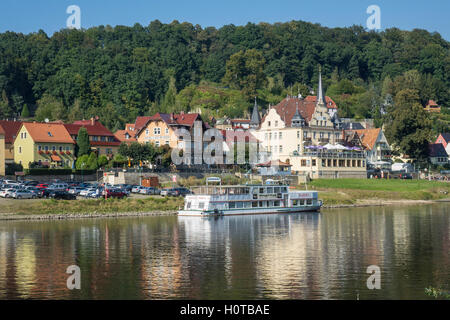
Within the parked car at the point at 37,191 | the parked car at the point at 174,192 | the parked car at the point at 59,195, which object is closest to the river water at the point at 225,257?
the parked car at the point at 59,195

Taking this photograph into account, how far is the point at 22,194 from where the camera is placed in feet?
255

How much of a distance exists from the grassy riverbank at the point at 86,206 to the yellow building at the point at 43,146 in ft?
112

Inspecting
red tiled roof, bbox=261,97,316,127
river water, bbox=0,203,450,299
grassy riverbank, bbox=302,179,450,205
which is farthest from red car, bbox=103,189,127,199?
red tiled roof, bbox=261,97,316,127

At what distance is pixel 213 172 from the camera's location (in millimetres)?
106938

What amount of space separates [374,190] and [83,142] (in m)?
50.8

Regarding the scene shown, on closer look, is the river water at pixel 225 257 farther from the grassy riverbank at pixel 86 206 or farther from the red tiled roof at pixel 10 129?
the red tiled roof at pixel 10 129

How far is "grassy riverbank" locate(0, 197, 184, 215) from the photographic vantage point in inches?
2906

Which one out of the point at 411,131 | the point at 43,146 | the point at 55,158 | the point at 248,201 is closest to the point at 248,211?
the point at 248,201

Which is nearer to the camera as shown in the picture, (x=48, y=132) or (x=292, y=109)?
(x=48, y=132)

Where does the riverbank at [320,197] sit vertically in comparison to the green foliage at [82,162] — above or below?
below

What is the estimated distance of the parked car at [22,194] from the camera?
254ft

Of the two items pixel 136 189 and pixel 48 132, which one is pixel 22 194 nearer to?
pixel 136 189
